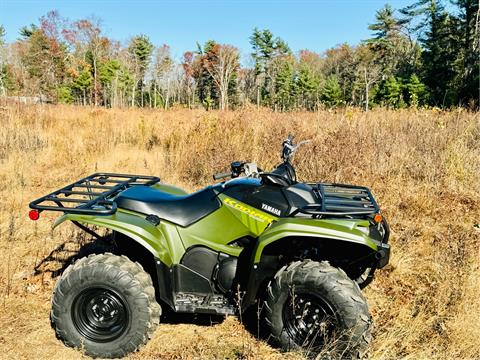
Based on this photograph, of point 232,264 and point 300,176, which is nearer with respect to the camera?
point 232,264

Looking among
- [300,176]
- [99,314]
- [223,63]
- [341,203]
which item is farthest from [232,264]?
[223,63]

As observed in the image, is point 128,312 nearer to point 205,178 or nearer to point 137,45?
point 205,178

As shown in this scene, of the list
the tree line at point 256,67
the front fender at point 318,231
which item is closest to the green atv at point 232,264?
the front fender at point 318,231

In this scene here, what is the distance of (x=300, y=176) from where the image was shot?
243 inches

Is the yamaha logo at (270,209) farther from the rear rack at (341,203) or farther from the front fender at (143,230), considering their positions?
the front fender at (143,230)

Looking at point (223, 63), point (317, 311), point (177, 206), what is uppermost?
point (223, 63)

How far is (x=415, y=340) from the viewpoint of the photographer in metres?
2.92

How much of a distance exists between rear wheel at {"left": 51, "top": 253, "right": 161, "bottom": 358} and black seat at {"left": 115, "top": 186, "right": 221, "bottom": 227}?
0.39 metres

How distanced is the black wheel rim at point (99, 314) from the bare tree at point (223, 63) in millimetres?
46167

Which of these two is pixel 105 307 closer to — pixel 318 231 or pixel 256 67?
pixel 318 231

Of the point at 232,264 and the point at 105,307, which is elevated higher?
the point at 232,264

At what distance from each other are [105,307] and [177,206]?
2.86ft

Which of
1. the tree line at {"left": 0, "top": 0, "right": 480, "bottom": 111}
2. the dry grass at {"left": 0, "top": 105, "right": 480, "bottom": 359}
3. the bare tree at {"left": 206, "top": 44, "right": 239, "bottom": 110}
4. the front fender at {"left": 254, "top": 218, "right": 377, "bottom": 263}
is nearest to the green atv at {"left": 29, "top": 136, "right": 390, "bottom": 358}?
the front fender at {"left": 254, "top": 218, "right": 377, "bottom": 263}

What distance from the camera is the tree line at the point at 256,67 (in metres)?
31.6
